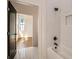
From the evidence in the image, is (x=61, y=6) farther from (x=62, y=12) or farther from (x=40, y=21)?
(x=40, y=21)

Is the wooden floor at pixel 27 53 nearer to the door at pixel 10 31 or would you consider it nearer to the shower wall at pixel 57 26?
the door at pixel 10 31

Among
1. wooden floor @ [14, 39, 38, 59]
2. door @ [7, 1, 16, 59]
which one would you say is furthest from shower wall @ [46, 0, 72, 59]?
door @ [7, 1, 16, 59]

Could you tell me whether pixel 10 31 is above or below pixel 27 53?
above

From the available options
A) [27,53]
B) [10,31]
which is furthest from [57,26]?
[27,53]

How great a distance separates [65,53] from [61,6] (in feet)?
5.06

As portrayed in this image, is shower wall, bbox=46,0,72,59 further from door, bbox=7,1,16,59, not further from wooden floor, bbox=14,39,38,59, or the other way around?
door, bbox=7,1,16,59

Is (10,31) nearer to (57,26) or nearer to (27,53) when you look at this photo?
(57,26)

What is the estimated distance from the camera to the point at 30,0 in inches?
130

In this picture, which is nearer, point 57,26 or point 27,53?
point 57,26
